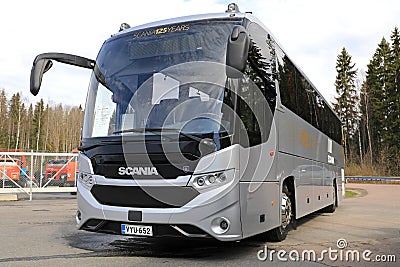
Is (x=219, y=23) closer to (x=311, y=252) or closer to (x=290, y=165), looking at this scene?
(x=290, y=165)

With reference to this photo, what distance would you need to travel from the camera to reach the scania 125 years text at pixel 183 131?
5746mm

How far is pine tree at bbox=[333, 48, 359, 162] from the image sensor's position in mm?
64312

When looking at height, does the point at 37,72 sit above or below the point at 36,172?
above

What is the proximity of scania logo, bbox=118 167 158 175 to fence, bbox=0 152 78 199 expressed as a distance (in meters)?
14.5

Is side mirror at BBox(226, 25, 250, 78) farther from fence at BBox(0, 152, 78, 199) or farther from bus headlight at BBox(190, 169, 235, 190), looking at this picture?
fence at BBox(0, 152, 78, 199)

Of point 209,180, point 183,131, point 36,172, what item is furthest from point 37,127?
point 209,180

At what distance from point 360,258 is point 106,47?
5.05 m

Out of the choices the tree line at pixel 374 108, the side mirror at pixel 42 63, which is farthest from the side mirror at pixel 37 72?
the tree line at pixel 374 108

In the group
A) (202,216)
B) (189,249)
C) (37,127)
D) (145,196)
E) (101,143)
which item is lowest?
(189,249)

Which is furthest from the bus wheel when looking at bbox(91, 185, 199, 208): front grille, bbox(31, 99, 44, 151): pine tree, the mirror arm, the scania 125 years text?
bbox(31, 99, 44, 151): pine tree

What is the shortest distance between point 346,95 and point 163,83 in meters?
62.2

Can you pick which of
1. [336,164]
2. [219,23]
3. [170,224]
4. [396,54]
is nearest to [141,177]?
[170,224]

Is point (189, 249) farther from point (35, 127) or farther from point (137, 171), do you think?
point (35, 127)

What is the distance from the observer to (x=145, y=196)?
592cm
